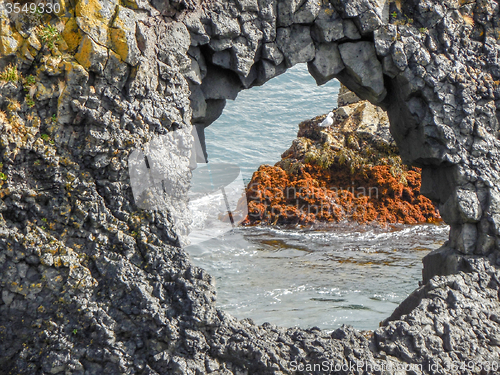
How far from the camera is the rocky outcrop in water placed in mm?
14273

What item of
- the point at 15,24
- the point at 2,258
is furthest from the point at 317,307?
the point at 15,24

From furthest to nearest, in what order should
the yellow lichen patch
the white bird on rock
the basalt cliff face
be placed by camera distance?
the white bird on rock
the yellow lichen patch
the basalt cliff face

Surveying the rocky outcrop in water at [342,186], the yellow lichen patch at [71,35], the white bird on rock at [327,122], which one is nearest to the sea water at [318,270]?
the rocky outcrop in water at [342,186]

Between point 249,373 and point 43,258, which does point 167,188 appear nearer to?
point 43,258

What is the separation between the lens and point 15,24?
Result: 5.20 meters

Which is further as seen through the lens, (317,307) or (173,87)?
(317,307)

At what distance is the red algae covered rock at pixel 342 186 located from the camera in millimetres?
14273

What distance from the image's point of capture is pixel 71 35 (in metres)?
5.41

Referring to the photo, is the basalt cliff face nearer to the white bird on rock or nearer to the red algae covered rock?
the red algae covered rock

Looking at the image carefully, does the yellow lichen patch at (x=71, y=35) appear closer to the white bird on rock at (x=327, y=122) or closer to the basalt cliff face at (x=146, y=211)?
the basalt cliff face at (x=146, y=211)

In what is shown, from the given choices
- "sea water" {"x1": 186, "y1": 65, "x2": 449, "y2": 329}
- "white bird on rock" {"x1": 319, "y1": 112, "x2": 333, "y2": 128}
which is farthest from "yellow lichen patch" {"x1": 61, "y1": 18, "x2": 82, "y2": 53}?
"white bird on rock" {"x1": 319, "y1": 112, "x2": 333, "y2": 128}

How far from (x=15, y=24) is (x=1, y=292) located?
2.69 metres

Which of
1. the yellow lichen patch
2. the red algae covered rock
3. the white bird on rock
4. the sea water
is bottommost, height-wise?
the sea water

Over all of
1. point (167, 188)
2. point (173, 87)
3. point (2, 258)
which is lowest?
point (2, 258)
